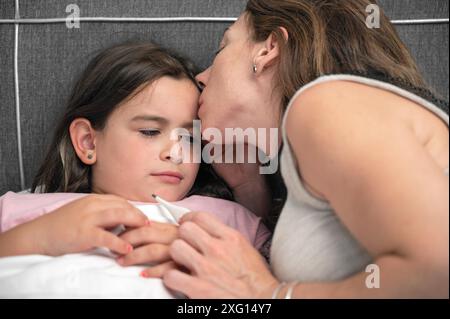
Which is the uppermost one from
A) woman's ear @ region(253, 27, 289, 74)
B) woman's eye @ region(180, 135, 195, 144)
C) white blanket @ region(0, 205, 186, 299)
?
woman's ear @ region(253, 27, 289, 74)

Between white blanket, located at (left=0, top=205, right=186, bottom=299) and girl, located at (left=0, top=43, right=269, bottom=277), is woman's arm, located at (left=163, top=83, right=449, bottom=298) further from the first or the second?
girl, located at (left=0, top=43, right=269, bottom=277)

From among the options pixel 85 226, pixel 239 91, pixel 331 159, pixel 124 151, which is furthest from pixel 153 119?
pixel 331 159

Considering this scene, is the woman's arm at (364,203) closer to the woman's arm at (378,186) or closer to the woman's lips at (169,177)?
the woman's arm at (378,186)

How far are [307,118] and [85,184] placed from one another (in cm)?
77

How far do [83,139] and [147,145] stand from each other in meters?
0.24

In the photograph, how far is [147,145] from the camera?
4.62 feet

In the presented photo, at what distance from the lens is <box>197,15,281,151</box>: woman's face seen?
1.34m

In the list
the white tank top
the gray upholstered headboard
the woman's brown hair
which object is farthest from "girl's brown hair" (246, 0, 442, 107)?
the gray upholstered headboard

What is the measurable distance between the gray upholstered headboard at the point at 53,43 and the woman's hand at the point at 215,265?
68 centimetres

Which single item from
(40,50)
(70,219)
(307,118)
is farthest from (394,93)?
(40,50)

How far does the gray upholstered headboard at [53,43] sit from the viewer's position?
166 centimetres

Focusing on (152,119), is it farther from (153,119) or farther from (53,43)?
(53,43)

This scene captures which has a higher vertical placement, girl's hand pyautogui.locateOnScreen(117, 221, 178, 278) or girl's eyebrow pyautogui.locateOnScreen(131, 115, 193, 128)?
girl's eyebrow pyautogui.locateOnScreen(131, 115, 193, 128)

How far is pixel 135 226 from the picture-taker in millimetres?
1194
